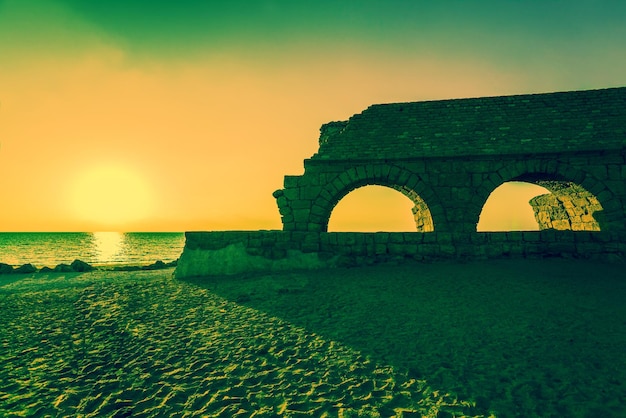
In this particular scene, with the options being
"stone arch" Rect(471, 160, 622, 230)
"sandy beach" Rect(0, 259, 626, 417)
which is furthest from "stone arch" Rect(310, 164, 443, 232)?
"sandy beach" Rect(0, 259, 626, 417)

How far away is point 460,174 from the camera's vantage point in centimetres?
1010

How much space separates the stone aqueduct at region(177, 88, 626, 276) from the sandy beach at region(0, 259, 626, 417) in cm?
182

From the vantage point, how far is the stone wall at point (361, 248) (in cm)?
902

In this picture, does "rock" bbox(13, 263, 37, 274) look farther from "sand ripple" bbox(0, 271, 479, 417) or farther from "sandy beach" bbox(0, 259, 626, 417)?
"sand ripple" bbox(0, 271, 479, 417)

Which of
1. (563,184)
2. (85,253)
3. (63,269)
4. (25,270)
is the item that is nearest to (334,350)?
(563,184)

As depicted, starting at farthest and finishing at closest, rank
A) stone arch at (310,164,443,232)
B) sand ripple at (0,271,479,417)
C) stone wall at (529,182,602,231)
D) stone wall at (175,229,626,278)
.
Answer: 1. stone wall at (529,182,602,231)
2. stone arch at (310,164,443,232)
3. stone wall at (175,229,626,278)
4. sand ripple at (0,271,479,417)

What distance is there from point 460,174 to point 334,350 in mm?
7813

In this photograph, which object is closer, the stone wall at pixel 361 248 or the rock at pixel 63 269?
the stone wall at pixel 361 248

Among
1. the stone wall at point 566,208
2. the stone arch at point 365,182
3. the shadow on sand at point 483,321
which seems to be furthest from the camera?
the stone wall at point 566,208

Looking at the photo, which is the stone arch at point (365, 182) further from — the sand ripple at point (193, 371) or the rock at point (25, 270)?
the rock at point (25, 270)

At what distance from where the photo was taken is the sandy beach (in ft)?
10.2

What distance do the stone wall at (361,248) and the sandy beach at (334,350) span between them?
1509mm

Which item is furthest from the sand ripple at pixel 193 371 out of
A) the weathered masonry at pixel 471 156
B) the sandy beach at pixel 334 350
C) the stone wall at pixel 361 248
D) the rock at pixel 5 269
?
the rock at pixel 5 269

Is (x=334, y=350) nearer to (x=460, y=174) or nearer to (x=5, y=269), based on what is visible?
(x=460, y=174)
